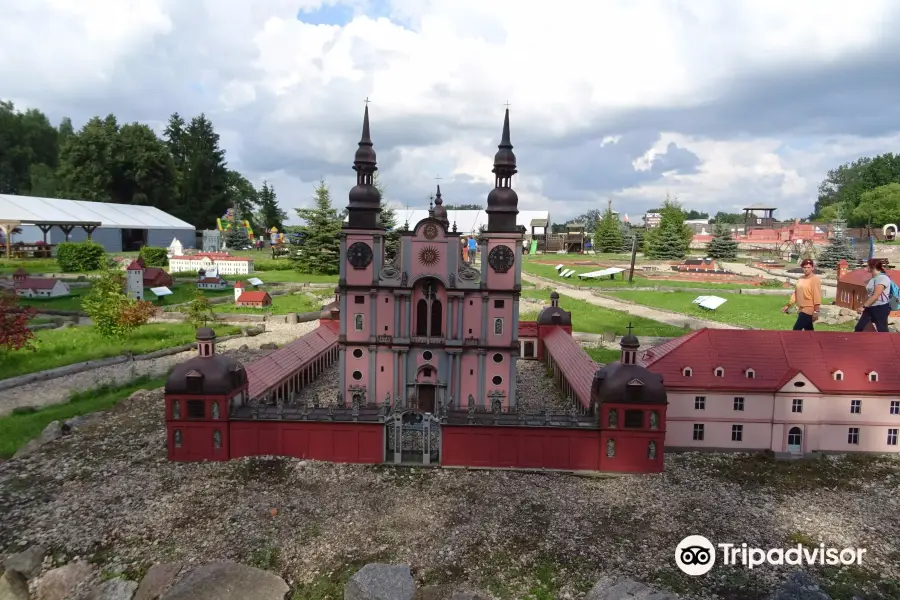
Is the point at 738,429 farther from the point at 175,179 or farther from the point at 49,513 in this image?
the point at 175,179

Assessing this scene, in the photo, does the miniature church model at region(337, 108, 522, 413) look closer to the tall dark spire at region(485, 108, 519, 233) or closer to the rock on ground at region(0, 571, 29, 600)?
the tall dark spire at region(485, 108, 519, 233)

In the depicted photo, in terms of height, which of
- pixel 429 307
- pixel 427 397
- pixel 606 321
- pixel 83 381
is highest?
pixel 429 307

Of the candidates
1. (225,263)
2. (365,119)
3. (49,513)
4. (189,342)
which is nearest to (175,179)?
(225,263)

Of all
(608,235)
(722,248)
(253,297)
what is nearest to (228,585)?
(253,297)

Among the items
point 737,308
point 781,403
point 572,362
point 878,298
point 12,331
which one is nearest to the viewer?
point 781,403

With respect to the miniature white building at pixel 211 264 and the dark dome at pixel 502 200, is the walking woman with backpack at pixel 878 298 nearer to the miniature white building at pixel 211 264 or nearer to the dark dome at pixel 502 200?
the dark dome at pixel 502 200

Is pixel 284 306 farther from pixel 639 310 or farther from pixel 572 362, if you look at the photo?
pixel 639 310

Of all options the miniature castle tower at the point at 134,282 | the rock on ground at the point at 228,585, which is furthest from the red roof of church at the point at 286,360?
the miniature castle tower at the point at 134,282
